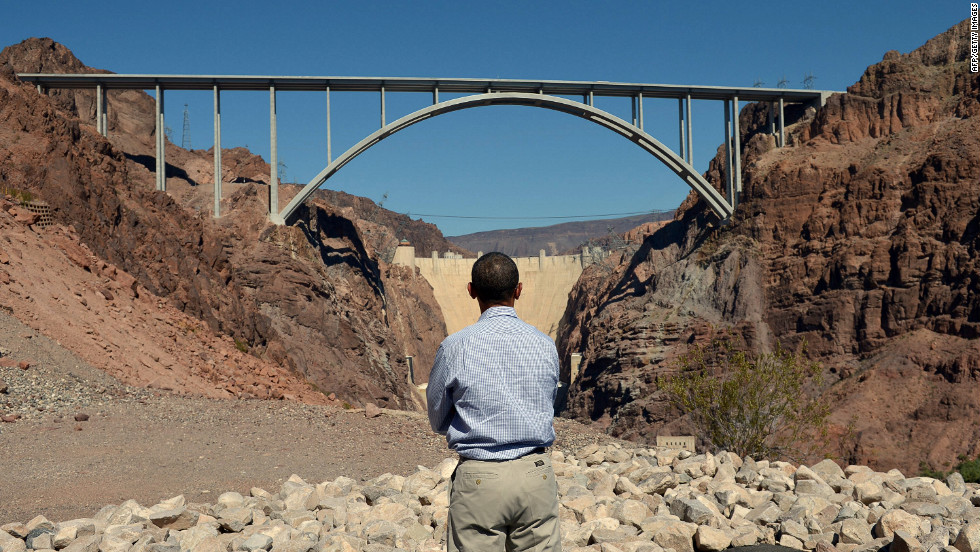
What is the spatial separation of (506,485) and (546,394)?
0.47m

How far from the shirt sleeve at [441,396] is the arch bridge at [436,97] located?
37645 millimetres

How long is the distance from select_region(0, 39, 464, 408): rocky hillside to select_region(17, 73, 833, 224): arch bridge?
7.91 ft

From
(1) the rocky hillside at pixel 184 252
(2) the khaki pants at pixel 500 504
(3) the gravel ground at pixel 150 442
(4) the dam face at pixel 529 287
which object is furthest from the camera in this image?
(4) the dam face at pixel 529 287

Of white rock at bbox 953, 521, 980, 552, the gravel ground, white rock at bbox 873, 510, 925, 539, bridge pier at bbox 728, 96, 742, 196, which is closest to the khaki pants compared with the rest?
white rock at bbox 953, 521, 980, 552

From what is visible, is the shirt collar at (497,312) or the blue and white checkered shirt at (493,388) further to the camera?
the shirt collar at (497,312)

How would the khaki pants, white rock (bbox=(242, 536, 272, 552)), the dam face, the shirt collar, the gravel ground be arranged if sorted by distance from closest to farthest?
the khaki pants < the shirt collar < white rock (bbox=(242, 536, 272, 552)) < the gravel ground < the dam face

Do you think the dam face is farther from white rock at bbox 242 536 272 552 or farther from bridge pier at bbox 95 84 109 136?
white rock at bbox 242 536 272 552

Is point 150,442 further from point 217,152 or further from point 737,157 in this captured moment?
point 737,157

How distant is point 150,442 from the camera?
11.2 m

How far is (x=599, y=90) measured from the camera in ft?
143

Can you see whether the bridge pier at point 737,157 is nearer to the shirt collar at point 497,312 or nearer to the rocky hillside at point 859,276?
the rocky hillside at point 859,276

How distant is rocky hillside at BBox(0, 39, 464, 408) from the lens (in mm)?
19094

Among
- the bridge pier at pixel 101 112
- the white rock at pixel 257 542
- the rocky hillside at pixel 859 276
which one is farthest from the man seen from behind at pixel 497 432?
the bridge pier at pixel 101 112

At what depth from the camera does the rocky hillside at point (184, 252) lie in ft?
62.6
